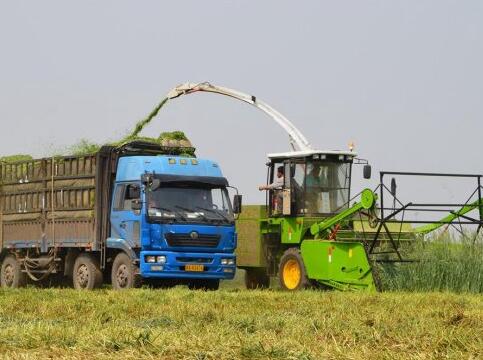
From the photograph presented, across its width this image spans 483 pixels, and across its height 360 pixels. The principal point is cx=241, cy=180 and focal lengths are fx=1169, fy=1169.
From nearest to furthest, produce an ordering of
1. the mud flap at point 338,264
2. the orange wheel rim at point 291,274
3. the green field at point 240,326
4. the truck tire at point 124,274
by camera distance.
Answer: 1. the green field at point 240,326
2. the mud flap at point 338,264
3. the truck tire at point 124,274
4. the orange wheel rim at point 291,274

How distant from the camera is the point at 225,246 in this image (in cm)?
2272

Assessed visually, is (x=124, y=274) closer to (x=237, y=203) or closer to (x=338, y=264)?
(x=237, y=203)

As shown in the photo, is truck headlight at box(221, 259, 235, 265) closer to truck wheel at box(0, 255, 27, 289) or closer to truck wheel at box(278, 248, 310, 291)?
truck wheel at box(278, 248, 310, 291)

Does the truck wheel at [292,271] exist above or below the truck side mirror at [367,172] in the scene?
below

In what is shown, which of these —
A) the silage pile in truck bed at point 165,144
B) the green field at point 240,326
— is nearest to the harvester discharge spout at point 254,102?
the silage pile in truck bed at point 165,144

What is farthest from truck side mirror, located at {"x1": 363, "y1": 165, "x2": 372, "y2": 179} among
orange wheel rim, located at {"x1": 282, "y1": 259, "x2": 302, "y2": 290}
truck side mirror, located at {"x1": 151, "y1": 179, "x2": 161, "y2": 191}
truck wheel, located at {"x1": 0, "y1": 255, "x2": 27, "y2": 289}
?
truck wheel, located at {"x1": 0, "y1": 255, "x2": 27, "y2": 289}

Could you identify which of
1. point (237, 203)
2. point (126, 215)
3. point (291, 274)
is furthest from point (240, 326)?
point (291, 274)

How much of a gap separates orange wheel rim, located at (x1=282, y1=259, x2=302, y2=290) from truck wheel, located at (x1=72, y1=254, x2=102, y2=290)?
144 inches

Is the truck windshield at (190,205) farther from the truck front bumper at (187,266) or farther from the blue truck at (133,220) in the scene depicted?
the truck front bumper at (187,266)

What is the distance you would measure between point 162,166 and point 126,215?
1.16 metres

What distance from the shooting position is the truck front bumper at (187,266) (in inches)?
856

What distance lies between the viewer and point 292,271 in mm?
22828

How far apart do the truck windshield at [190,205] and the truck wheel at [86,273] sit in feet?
6.74

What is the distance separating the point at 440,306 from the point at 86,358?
24.4 ft
